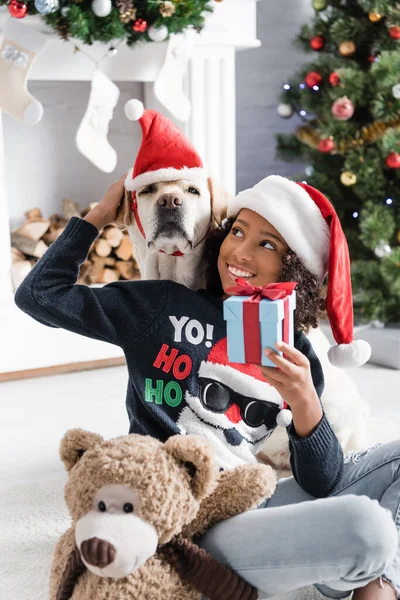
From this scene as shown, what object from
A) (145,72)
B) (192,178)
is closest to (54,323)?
(192,178)

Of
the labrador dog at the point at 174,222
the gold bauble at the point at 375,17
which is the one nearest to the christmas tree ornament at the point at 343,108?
the gold bauble at the point at 375,17

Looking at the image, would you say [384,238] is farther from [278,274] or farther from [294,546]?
[294,546]

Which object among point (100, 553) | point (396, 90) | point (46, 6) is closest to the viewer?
point (100, 553)

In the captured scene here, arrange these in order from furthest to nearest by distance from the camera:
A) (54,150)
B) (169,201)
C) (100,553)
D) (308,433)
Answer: (54,150) → (169,201) → (308,433) → (100,553)

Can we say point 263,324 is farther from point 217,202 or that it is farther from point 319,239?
point 217,202

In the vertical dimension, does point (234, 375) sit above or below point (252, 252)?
below

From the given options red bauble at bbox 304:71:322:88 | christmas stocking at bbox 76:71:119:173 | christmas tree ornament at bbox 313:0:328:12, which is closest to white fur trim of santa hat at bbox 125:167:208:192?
christmas stocking at bbox 76:71:119:173

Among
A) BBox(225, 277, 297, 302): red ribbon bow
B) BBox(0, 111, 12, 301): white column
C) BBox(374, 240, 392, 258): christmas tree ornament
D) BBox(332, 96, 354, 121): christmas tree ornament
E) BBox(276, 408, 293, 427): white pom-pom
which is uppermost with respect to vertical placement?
BBox(225, 277, 297, 302): red ribbon bow

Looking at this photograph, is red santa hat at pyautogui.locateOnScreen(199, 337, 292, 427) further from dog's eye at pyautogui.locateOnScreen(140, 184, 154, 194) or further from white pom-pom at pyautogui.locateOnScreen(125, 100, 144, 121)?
white pom-pom at pyautogui.locateOnScreen(125, 100, 144, 121)

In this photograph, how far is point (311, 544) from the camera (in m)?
0.88

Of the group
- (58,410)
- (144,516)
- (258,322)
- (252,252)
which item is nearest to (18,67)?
(58,410)

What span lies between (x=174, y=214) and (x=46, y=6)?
3.74 ft

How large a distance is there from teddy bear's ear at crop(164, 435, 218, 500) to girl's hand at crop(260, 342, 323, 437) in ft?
0.43

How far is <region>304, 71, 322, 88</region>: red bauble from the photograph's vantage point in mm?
2588
